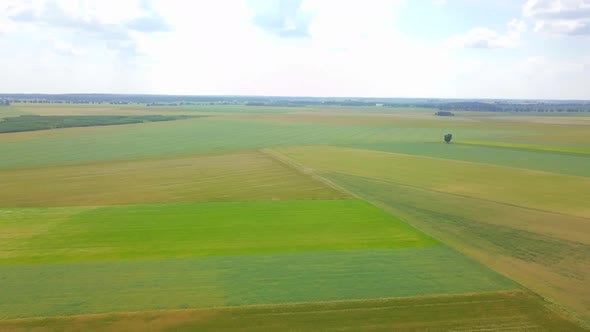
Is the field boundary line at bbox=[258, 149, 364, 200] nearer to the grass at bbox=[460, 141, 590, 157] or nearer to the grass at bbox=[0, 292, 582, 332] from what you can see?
the grass at bbox=[0, 292, 582, 332]

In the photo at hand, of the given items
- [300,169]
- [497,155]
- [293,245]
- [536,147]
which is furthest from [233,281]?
[536,147]

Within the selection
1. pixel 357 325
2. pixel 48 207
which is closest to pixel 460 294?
pixel 357 325

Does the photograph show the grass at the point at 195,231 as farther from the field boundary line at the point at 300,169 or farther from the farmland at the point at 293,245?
the field boundary line at the point at 300,169

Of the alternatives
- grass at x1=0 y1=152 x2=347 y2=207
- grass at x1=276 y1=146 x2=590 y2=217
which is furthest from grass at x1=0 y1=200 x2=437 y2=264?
grass at x1=276 y1=146 x2=590 y2=217

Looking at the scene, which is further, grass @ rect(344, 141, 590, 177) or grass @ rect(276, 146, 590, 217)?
grass @ rect(344, 141, 590, 177)

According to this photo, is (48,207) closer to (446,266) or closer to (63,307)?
(63,307)

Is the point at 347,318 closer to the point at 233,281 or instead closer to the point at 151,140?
the point at 233,281
